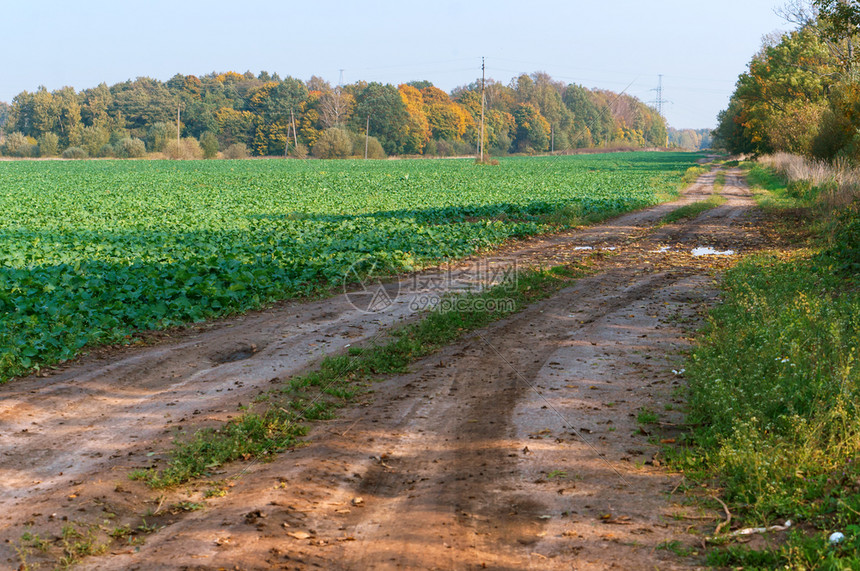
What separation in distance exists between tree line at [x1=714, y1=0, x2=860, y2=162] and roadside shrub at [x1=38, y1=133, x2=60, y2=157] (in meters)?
88.0

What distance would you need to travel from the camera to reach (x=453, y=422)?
6328 millimetres

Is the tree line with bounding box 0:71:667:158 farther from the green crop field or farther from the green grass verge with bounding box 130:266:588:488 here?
the green grass verge with bounding box 130:266:588:488

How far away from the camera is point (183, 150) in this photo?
3492 inches

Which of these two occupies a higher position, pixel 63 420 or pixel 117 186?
pixel 117 186

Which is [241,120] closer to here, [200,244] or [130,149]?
[130,149]

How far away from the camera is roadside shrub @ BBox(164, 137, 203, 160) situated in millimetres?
87812

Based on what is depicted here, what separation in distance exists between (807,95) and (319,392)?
1916 inches

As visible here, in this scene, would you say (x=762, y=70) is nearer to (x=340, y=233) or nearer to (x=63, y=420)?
(x=340, y=233)

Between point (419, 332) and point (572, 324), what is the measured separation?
2.38 meters

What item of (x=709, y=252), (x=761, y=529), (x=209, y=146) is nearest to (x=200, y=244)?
(x=709, y=252)

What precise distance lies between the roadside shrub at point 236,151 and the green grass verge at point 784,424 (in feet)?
318

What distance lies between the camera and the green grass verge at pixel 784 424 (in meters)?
4.08

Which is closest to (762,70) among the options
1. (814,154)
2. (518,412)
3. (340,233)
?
(814,154)

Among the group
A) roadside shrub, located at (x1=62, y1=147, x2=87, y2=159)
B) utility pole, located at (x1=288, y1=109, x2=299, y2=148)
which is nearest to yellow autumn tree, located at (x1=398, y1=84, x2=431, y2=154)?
utility pole, located at (x1=288, y1=109, x2=299, y2=148)
